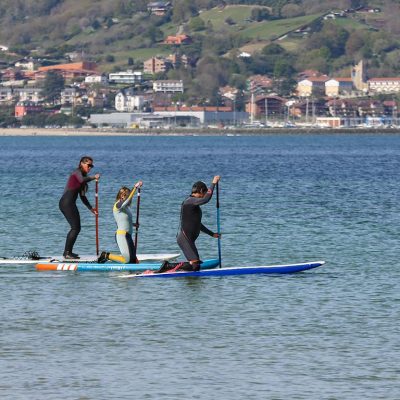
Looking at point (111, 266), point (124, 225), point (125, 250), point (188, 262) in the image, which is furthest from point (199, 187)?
point (111, 266)

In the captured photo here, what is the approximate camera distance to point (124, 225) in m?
30.4

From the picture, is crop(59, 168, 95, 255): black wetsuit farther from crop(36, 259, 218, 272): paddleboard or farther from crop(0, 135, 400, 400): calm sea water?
crop(0, 135, 400, 400): calm sea water

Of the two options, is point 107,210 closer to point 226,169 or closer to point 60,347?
point 60,347

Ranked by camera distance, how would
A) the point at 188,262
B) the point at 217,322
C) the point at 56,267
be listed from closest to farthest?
the point at 217,322, the point at 188,262, the point at 56,267

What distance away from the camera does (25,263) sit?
3231 centimetres

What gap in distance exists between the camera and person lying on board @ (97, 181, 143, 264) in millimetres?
30062

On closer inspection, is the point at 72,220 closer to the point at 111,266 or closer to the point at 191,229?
the point at 111,266

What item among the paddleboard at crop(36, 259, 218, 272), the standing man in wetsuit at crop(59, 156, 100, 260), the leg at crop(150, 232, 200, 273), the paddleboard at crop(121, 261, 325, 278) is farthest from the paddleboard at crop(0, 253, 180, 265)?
the leg at crop(150, 232, 200, 273)

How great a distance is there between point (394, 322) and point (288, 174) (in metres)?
72.1

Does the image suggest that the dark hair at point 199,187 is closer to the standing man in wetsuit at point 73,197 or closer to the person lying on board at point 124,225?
the person lying on board at point 124,225

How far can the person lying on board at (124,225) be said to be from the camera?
30.1 meters

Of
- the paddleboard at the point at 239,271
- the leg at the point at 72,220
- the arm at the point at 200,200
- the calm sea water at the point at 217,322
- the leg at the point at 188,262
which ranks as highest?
the arm at the point at 200,200

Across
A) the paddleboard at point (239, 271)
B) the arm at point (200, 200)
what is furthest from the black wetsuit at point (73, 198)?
the arm at point (200, 200)

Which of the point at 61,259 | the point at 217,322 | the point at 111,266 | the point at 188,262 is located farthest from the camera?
the point at 61,259
